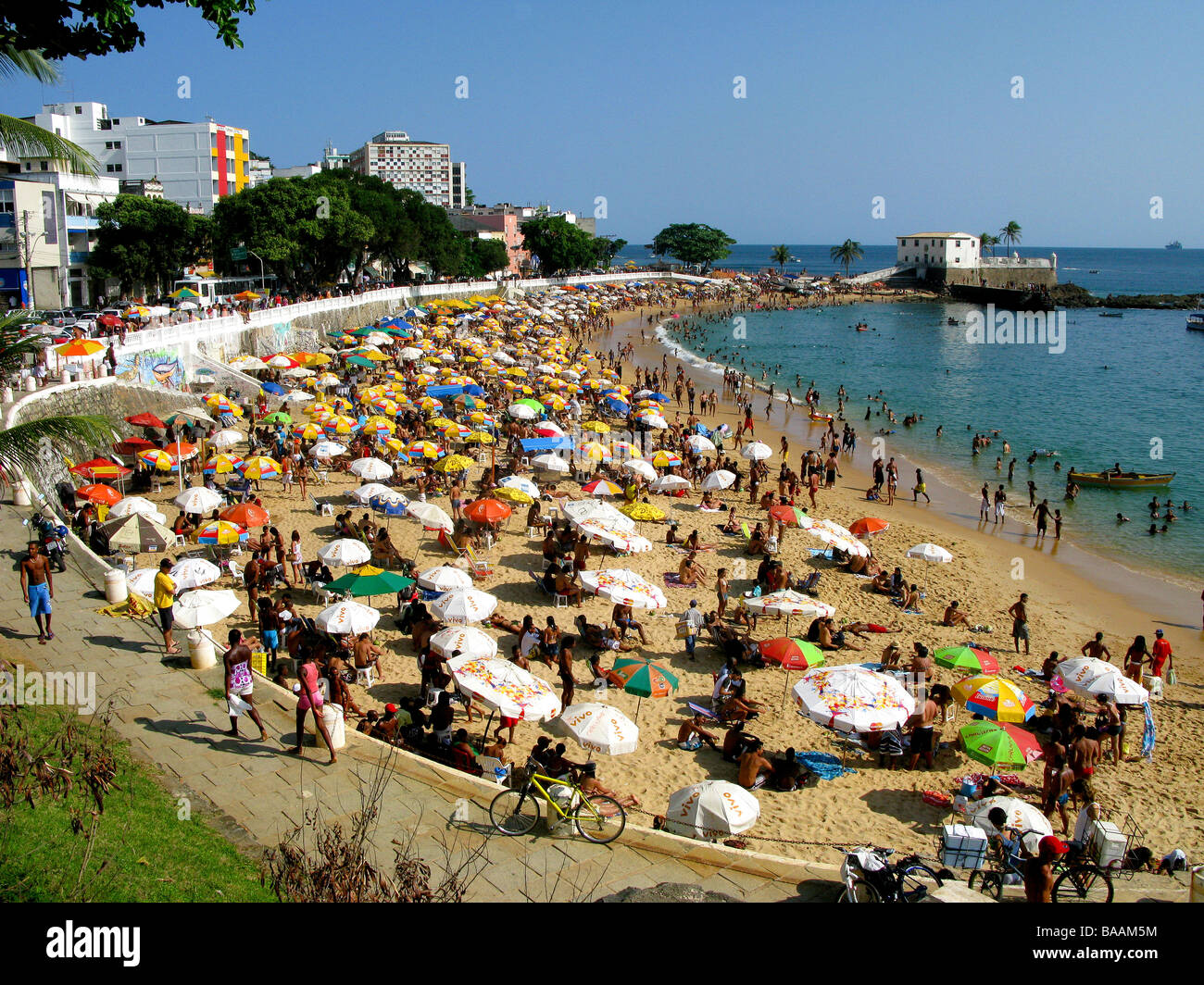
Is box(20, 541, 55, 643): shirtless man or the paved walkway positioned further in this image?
box(20, 541, 55, 643): shirtless man

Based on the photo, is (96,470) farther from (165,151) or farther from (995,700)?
(165,151)

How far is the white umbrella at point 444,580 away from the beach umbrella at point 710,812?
18.4ft

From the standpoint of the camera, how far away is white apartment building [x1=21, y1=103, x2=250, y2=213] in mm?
60500

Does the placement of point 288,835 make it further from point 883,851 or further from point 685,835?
point 883,851

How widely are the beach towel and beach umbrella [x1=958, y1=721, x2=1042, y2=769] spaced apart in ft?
4.52

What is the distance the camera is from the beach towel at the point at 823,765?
1026 cm

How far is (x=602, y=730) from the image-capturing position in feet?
29.9

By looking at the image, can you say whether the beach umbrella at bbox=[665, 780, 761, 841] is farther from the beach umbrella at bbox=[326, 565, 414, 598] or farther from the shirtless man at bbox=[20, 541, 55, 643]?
→ the shirtless man at bbox=[20, 541, 55, 643]

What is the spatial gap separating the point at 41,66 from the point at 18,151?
1277 millimetres

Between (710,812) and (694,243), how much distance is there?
380ft

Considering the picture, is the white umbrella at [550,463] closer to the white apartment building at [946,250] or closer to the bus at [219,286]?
the bus at [219,286]

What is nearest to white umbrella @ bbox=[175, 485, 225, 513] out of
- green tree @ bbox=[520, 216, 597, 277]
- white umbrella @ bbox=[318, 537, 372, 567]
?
white umbrella @ bbox=[318, 537, 372, 567]

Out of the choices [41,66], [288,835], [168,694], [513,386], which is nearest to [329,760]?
[288,835]
